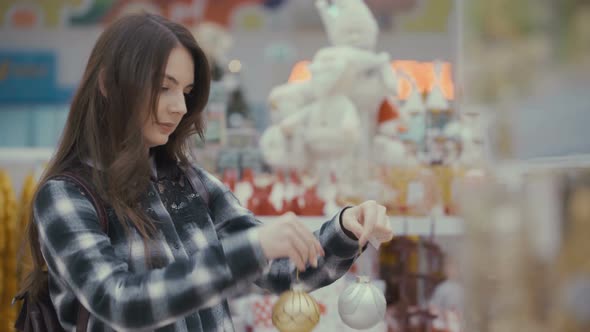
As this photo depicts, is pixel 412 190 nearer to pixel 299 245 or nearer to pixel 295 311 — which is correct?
pixel 295 311

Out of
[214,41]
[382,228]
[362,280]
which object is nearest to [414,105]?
[214,41]


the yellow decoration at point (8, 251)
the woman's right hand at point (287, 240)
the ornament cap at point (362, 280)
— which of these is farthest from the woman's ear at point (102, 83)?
the yellow decoration at point (8, 251)

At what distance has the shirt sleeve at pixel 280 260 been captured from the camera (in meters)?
0.98

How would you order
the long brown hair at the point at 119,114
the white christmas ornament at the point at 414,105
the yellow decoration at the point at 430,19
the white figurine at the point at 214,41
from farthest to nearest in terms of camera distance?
the yellow decoration at the point at 430,19
the white figurine at the point at 214,41
the white christmas ornament at the point at 414,105
the long brown hair at the point at 119,114

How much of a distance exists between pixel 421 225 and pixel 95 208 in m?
1.30

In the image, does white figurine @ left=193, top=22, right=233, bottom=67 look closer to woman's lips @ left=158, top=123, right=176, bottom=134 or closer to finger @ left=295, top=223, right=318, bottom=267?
woman's lips @ left=158, top=123, right=176, bottom=134

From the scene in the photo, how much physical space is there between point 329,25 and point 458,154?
1.99 feet

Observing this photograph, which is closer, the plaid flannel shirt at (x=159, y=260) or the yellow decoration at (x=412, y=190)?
the plaid flannel shirt at (x=159, y=260)

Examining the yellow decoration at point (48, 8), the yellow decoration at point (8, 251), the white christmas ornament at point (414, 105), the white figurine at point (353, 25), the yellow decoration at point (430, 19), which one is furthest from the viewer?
the yellow decoration at point (430, 19)

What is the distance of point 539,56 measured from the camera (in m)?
1.07

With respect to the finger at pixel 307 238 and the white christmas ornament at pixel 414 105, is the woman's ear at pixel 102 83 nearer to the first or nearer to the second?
the finger at pixel 307 238

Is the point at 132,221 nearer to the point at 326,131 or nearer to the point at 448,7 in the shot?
the point at 326,131

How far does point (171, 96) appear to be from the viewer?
922 millimetres

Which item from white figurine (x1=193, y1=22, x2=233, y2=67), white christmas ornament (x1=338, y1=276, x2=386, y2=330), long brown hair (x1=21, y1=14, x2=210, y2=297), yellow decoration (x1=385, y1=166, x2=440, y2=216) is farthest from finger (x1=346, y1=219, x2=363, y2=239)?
white figurine (x1=193, y1=22, x2=233, y2=67)
